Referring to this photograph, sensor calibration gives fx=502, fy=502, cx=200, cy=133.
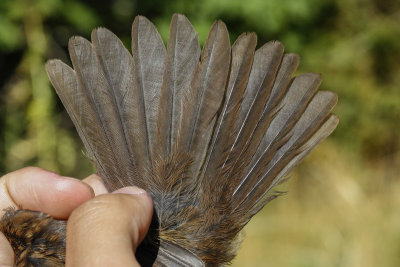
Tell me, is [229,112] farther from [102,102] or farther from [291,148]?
[102,102]

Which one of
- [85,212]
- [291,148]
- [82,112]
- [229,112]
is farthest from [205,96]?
[85,212]

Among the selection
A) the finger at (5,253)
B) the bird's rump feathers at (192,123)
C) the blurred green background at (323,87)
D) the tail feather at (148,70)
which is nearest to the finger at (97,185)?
the bird's rump feathers at (192,123)

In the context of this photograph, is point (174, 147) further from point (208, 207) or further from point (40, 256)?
point (40, 256)

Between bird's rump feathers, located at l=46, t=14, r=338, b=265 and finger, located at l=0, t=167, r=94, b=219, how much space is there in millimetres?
170

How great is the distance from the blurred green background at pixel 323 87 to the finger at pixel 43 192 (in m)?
1.68

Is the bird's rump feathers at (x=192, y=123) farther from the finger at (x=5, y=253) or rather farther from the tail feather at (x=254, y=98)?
the finger at (x=5, y=253)

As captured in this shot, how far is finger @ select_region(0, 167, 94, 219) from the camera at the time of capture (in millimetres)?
2420

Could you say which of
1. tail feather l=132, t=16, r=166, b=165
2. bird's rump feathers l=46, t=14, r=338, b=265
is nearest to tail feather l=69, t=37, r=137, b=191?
bird's rump feathers l=46, t=14, r=338, b=265

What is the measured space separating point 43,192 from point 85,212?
2.11 ft

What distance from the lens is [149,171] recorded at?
248cm

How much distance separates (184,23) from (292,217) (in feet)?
14.4

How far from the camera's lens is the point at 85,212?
6.40ft

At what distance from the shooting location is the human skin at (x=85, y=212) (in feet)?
5.92

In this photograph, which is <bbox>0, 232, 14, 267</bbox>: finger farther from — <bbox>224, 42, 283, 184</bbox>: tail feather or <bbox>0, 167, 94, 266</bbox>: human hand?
<bbox>224, 42, 283, 184</bbox>: tail feather
